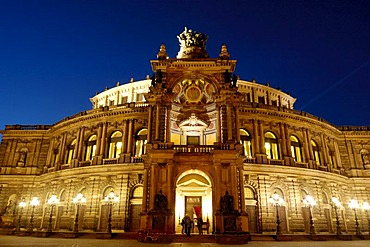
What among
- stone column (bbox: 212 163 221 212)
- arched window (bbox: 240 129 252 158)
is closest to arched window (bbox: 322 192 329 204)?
arched window (bbox: 240 129 252 158)

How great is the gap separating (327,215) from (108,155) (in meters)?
27.1

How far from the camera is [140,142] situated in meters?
34.1

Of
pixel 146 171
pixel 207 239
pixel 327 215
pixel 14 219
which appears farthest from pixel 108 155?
pixel 327 215

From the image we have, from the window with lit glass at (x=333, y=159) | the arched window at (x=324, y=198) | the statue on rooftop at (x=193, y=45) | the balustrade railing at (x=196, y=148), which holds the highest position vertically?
the statue on rooftop at (x=193, y=45)

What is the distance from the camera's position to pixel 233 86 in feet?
91.9

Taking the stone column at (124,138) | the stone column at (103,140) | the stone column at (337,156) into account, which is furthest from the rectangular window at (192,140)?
the stone column at (337,156)

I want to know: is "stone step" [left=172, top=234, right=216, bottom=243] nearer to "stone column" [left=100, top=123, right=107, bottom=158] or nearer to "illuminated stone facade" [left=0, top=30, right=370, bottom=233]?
"illuminated stone facade" [left=0, top=30, right=370, bottom=233]

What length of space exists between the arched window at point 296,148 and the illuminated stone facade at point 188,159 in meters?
0.14


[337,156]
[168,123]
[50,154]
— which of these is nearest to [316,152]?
[337,156]

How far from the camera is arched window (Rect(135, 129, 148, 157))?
33656 millimetres

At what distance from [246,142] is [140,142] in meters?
12.5

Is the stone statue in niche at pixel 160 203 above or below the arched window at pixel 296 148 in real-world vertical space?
below

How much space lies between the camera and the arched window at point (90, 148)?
117 feet

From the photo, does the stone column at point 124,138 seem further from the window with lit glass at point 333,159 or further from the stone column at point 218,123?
the window with lit glass at point 333,159
